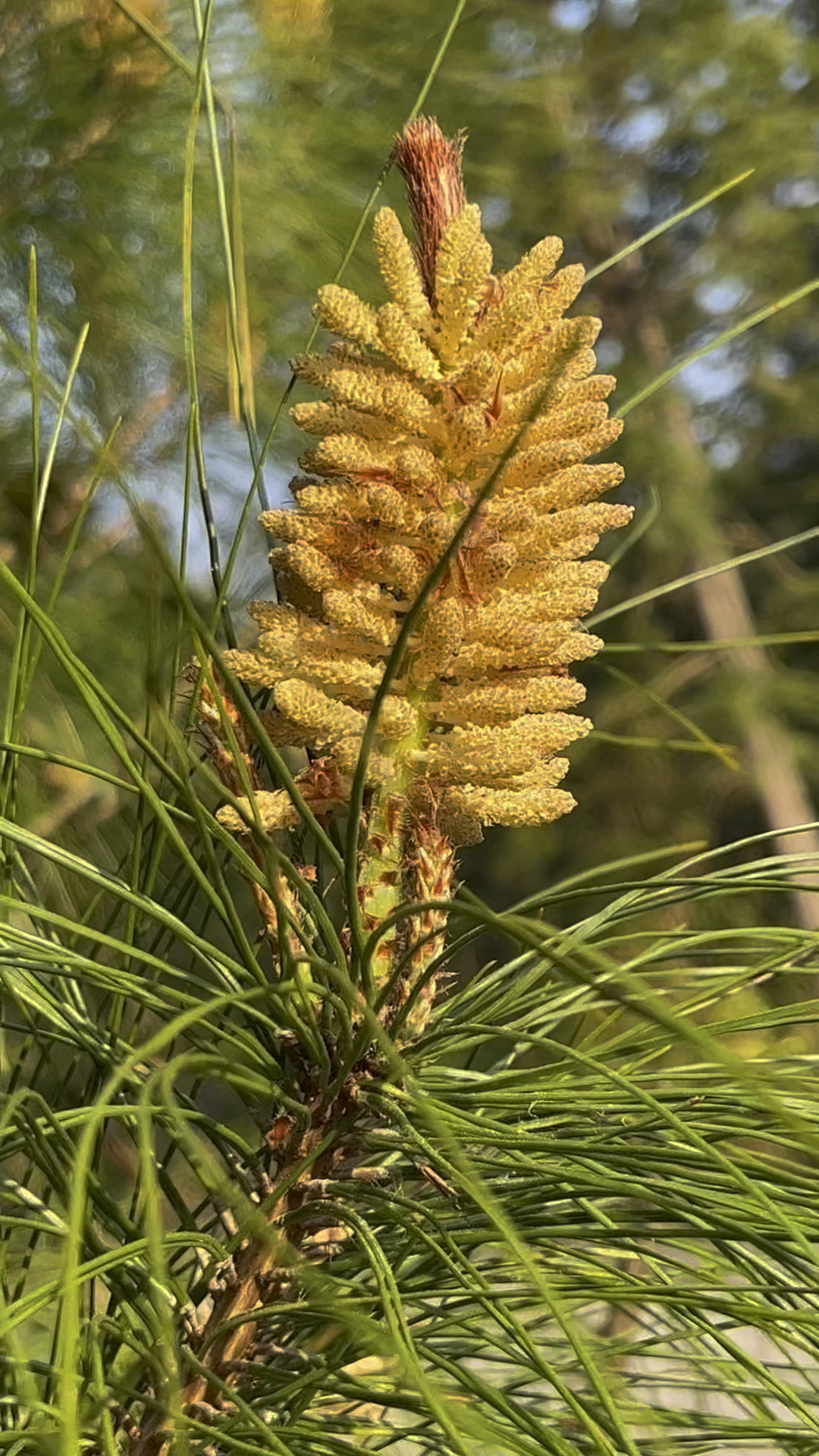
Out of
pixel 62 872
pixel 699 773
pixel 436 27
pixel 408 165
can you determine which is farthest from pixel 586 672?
pixel 408 165

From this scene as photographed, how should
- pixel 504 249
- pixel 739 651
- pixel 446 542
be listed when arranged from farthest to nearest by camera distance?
pixel 739 651
pixel 504 249
pixel 446 542

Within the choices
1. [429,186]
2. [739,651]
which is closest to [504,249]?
[429,186]

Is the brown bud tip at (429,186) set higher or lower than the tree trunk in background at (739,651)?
lower

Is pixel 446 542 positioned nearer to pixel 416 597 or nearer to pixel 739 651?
pixel 416 597

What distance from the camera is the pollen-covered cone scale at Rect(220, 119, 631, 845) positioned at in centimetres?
26

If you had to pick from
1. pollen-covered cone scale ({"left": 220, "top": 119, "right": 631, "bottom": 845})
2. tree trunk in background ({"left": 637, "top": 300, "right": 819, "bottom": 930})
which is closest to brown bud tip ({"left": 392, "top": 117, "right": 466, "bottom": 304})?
pollen-covered cone scale ({"left": 220, "top": 119, "right": 631, "bottom": 845})

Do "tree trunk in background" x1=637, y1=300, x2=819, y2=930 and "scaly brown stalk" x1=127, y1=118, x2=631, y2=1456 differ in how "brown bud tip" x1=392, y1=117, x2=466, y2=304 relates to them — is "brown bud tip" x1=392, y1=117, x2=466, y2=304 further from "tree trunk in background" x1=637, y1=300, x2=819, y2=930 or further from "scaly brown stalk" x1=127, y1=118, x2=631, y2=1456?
"tree trunk in background" x1=637, y1=300, x2=819, y2=930

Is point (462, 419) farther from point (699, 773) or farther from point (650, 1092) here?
point (699, 773)

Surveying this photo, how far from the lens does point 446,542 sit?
26 cm

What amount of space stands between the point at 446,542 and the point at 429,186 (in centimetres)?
9

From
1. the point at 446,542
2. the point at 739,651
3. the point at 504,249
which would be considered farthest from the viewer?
the point at 739,651

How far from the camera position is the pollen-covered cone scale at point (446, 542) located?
26 centimetres

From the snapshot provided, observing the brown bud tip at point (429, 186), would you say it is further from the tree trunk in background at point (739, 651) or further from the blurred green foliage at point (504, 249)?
the tree trunk in background at point (739, 651)

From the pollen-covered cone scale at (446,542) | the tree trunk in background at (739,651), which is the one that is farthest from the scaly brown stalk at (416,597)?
the tree trunk in background at (739,651)
